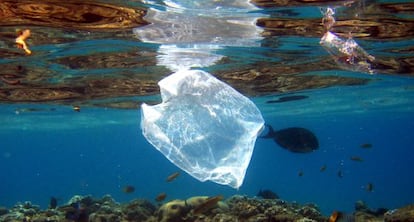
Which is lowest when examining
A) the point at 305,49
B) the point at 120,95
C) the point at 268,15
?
the point at 120,95

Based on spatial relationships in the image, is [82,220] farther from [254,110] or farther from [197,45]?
[254,110]

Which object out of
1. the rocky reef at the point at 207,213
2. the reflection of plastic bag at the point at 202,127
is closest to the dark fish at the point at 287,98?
the rocky reef at the point at 207,213

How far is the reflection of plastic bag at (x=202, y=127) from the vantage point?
24.5 ft

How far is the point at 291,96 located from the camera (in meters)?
26.9

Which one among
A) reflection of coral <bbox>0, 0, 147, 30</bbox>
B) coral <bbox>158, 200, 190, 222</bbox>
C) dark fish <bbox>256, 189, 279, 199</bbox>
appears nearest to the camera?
reflection of coral <bbox>0, 0, 147, 30</bbox>

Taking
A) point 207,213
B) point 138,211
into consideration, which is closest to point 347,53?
point 207,213

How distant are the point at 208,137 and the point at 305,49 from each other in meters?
7.99

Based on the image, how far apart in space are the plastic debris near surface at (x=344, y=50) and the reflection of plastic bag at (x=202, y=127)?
438 centimetres

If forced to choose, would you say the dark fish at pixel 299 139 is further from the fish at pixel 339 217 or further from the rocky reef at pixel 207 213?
the fish at pixel 339 217

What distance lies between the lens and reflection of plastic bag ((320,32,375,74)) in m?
13.5

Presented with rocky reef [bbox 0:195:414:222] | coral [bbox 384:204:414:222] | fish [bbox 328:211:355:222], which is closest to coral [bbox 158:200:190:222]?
rocky reef [bbox 0:195:414:222]

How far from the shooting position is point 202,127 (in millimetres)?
8078

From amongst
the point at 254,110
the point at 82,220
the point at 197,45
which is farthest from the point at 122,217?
the point at 254,110

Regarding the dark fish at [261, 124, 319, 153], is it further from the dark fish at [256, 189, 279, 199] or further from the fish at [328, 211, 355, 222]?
the fish at [328, 211, 355, 222]
